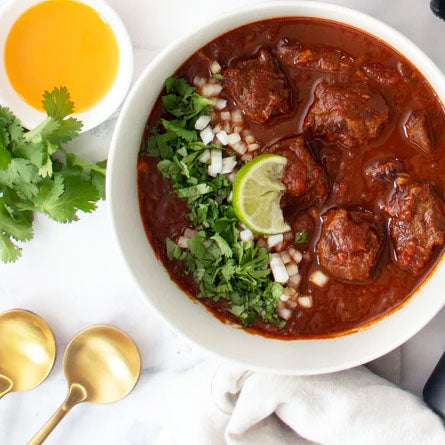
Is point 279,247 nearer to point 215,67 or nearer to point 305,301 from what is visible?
point 305,301

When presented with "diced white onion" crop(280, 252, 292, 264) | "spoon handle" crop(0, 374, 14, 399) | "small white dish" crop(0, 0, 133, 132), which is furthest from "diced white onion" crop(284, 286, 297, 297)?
"spoon handle" crop(0, 374, 14, 399)

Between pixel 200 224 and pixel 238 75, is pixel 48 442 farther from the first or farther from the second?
pixel 238 75

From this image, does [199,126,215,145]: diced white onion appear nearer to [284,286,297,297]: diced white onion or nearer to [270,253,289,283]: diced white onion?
[270,253,289,283]: diced white onion

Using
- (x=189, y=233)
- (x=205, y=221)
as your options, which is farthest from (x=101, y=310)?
(x=205, y=221)

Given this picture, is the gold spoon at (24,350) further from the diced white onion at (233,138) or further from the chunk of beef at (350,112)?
the chunk of beef at (350,112)

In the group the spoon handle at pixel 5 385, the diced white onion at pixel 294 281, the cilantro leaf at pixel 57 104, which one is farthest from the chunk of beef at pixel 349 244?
the spoon handle at pixel 5 385
